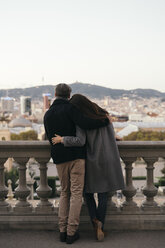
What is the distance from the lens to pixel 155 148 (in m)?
3.83

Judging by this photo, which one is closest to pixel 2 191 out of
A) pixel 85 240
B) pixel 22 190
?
pixel 22 190

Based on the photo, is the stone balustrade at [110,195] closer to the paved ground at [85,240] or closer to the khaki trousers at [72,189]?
the paved ground at [85,240]

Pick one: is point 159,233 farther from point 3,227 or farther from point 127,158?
point 3,227

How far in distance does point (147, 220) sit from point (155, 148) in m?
0.73

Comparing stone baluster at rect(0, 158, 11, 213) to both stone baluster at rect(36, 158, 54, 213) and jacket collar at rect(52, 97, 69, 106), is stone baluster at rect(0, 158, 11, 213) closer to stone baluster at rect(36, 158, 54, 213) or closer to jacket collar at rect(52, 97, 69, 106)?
stone baluster at rect(36, 158, 54, 213)

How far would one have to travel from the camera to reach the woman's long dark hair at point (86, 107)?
3426 mm

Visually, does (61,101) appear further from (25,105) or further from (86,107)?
(25,105)

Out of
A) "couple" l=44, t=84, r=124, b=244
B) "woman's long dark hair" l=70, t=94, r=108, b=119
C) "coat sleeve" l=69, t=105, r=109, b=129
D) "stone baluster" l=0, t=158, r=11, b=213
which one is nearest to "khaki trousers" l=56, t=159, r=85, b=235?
"couple" l=44, t=84, r=124, b=244

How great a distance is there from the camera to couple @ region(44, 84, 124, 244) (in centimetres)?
343

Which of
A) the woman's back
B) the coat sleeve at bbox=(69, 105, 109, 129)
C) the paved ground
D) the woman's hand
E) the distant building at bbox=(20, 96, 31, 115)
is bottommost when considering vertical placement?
the distant building at bbox=(20, 96, 31, 115)

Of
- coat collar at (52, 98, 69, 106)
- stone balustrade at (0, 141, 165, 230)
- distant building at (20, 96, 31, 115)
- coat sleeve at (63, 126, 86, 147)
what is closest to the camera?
coat sleeve at (63, 126, 86, 147)

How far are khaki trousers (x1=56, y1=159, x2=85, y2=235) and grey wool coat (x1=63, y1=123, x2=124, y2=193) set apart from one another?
94 mm

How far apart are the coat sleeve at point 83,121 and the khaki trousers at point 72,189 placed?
332 mm

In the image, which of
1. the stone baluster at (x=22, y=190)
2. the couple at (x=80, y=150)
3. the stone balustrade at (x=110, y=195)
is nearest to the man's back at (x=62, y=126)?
the couple at (x=80, y=150)
